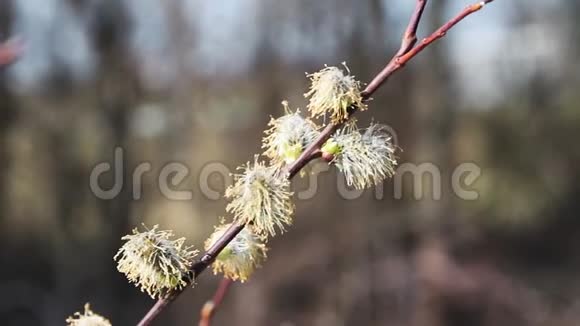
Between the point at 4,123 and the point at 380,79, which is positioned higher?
the point at 4,123

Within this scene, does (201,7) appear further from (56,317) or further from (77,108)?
(56,317)

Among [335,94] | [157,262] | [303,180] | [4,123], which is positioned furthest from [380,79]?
[4,123]

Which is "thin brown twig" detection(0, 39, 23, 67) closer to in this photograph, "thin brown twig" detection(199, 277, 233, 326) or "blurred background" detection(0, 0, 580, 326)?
"thin brown twig" detection(199, 277, 233, 326)

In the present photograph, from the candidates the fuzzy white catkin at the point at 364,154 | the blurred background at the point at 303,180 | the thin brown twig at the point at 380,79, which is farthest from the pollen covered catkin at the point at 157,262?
the blurred background at the point at 303,180

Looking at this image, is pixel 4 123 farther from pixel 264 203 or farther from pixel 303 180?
pixel 264 203

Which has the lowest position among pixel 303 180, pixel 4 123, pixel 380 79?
pixel 380 79

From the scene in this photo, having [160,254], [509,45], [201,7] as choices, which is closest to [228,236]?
[160,254]

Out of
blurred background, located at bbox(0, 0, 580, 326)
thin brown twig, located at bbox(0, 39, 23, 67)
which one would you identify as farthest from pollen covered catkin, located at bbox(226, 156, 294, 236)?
blurred background, located at bbox(0, 0, 580, 326)
